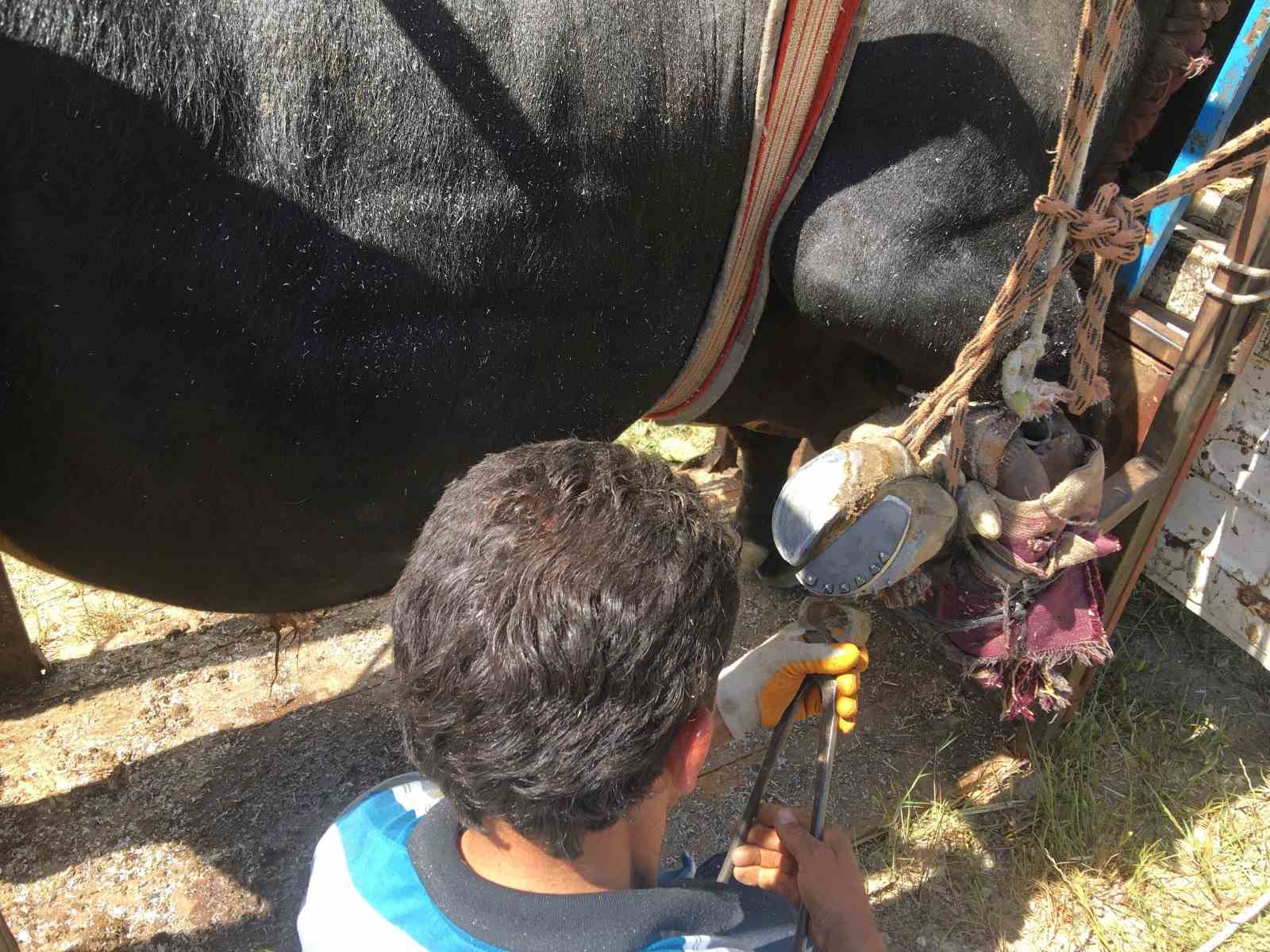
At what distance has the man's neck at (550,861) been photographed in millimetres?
866

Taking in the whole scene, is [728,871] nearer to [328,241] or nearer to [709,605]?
[709,605]

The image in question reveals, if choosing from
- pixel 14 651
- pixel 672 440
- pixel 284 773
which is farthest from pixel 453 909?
pixel 672 440

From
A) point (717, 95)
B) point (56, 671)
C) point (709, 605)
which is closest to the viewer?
point (709, 605)

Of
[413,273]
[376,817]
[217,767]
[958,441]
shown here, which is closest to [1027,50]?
[958,441]

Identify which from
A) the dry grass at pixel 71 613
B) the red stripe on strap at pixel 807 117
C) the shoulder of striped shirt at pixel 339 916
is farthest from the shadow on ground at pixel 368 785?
the red stripe on strap at pixel 807 117

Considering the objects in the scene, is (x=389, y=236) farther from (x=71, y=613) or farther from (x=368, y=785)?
(x=71, y=613)

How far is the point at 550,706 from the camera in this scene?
→ 79cm

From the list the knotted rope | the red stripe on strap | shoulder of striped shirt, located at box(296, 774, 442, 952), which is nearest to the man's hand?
shoulder of striped shirt, located at box(296, 774, 442, 952)

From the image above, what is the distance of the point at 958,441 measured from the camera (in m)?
1.45

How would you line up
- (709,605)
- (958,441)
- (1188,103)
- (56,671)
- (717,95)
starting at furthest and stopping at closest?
(56,671) < (1188,103) < (958,441) < (717,95) < (709,605)

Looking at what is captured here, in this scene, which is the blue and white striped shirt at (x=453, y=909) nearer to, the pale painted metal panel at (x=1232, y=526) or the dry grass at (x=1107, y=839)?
the dry grass at (x=1107, y=839)

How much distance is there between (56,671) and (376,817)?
6.15 ft

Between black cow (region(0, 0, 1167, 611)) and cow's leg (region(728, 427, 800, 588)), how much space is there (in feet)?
3.73

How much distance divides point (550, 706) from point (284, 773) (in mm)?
1660
